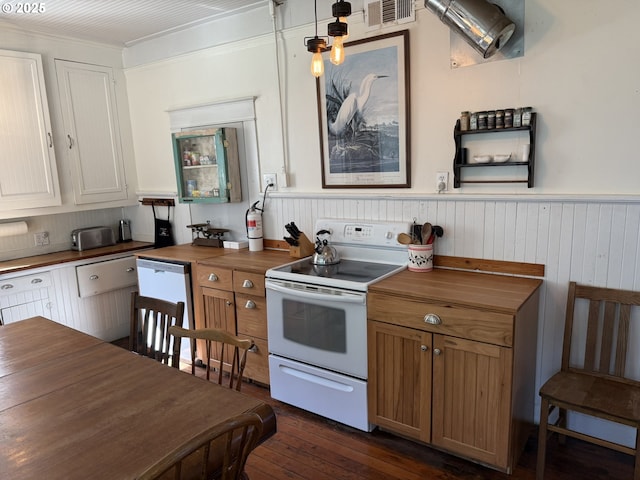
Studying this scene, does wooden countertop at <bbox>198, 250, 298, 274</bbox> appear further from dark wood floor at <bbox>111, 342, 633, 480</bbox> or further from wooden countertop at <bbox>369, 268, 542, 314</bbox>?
dark wood floor at <bbox>111, 342, 633, 480</bbox>

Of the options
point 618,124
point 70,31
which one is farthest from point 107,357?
point 70,31

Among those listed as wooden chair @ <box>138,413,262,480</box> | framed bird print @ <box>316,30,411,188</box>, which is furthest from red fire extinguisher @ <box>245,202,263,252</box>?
wooden chair @ <box>138,413,262,480</box>

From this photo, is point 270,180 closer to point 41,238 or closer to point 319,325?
point 319,325

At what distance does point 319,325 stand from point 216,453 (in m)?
1.40

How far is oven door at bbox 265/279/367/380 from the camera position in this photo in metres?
2.40

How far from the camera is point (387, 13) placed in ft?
8.65

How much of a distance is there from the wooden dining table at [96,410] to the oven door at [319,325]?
100cm

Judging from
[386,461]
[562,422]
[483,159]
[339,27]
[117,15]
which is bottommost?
[386,461]

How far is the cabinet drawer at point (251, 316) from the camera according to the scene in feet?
9.43

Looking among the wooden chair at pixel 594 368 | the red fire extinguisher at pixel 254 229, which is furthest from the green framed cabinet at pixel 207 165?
the wooden chair at pixel 594 368

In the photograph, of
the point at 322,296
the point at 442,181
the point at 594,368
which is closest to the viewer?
the point at 594,368

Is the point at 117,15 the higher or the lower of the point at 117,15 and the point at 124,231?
the higher

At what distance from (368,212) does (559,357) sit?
4.40ft

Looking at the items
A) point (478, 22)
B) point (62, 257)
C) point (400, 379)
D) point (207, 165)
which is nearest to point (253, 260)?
point (207, 165)
